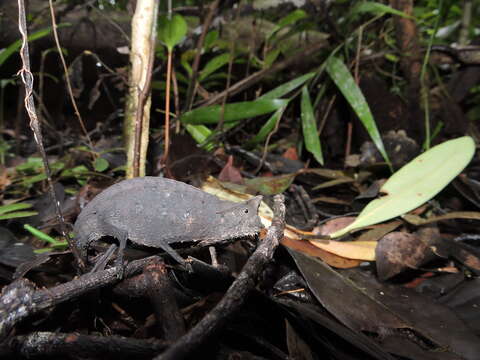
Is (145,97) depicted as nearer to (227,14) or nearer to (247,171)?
(247,171)

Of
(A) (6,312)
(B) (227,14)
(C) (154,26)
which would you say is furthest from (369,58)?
(A) (6,312)

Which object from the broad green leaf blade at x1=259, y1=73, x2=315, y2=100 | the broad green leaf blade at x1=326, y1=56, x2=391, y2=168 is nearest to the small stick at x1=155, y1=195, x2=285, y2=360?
the broad green leaf blade at x1=326, y1=56, x2=391, y2=168

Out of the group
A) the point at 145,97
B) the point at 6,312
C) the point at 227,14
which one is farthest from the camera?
the point at 227,14

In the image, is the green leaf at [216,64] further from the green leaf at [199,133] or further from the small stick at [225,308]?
the small stick at [225,308]

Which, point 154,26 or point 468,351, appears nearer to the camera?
point 468,351

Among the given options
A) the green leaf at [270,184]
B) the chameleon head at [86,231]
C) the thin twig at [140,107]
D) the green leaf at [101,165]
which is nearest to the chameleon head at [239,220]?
the chameleon head at [86,231]

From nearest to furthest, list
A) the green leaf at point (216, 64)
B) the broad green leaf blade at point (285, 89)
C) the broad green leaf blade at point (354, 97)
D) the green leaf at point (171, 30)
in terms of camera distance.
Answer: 1. the green leaf at point (171, 30)
2. the broad green leaf blade at point (354, 97)
3. the broad green leaf blade at point (285, 89)
4. the green leaf at point (216, 64)

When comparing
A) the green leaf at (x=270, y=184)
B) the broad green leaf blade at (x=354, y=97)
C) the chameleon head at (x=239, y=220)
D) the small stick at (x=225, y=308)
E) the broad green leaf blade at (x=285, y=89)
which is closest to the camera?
the small stick at (x=225, y=308)
